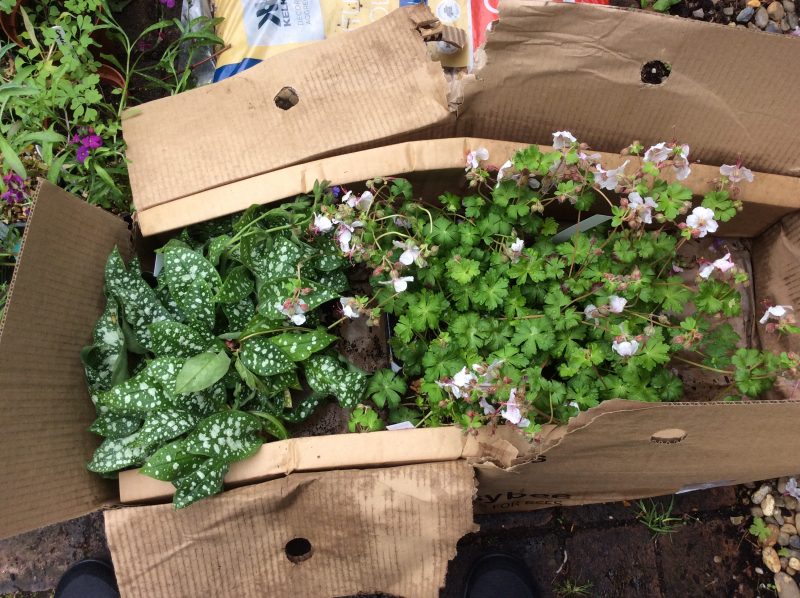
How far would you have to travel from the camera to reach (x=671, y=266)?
1683mm

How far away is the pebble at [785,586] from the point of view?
215 cm

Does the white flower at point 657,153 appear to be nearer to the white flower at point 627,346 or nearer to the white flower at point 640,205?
the white flower at point 640,205

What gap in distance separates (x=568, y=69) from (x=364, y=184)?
0.60 m

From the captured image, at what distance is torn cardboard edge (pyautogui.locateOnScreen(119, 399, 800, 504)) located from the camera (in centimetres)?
143

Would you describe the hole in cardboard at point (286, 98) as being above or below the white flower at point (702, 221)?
above

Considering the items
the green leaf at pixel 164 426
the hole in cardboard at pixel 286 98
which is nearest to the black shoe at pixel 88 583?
the green leaf at pixel 164 426

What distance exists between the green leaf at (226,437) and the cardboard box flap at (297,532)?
9cm

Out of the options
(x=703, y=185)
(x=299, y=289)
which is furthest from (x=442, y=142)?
(x=703, y=185)

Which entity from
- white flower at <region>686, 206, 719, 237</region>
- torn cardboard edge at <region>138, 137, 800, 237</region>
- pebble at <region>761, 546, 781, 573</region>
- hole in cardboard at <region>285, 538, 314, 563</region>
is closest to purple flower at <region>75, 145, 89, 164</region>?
torn cardboard edge at <region>138, 137, 800, 237</region>

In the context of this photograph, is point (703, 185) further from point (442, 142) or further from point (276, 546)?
point (276, 546)

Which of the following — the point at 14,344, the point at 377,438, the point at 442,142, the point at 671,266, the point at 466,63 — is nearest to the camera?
the point at 14,344

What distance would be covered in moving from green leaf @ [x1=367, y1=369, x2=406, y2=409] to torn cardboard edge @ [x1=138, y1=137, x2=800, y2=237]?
20.5 inches

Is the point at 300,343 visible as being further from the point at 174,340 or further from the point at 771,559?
the point at 771,559

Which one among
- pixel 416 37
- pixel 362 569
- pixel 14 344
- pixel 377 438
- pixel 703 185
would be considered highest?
pixel 416 37
